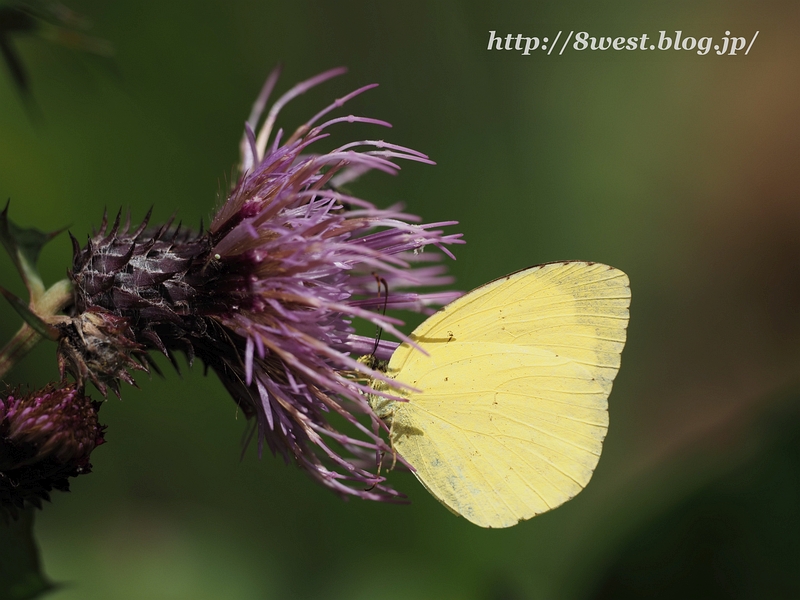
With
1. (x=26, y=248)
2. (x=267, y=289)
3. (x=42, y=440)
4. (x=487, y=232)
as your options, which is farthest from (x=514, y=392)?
(x=487, y=232)

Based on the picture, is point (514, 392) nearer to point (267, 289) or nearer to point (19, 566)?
point (267, 289)

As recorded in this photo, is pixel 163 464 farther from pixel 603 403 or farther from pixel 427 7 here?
pixel 427 7

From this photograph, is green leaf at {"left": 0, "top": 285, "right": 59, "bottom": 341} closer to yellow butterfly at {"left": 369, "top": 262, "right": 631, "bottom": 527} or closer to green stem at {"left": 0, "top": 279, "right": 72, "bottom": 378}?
green stem at {"left": 0, "top": 279, "right": 72, "bottom": 378}

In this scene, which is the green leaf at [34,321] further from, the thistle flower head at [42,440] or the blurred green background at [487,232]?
the blurred green background at [487,232]

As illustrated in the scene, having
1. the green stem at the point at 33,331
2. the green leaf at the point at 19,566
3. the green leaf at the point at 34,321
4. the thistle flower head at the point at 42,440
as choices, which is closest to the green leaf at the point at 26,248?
the green stem at the point at 33,331

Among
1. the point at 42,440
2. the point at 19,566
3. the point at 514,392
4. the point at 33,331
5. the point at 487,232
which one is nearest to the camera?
the point at 42,440

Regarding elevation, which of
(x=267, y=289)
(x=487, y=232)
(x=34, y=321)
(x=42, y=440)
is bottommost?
Result: (x=42, y=440)
